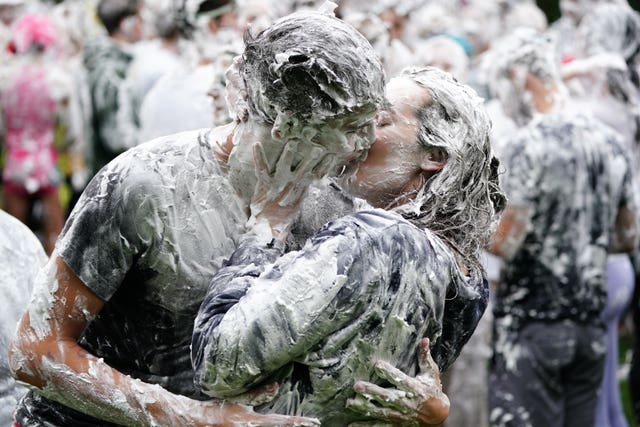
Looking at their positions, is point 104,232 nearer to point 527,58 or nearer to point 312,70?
point 312,70

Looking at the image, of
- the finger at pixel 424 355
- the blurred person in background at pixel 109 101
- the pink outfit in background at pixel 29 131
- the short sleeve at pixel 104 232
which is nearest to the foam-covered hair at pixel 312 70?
the short sleeve at pixel 104 232

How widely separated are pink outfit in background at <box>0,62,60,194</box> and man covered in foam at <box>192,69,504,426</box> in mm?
6918

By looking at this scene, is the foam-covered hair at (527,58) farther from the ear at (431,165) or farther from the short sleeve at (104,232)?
the short sleeve at (104,232)

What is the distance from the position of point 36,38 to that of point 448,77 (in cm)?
684

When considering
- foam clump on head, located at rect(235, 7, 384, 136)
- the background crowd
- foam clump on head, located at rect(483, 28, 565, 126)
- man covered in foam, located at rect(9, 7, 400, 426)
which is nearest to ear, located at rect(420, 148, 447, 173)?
man covered in foam, located at rect(9, 7, 400, 426)

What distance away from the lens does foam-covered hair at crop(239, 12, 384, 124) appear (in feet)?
8.20

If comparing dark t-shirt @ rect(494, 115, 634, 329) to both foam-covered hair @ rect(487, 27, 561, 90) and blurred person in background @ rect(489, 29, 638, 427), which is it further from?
foam-covered hair @ rect(487, 27, 561, 90)

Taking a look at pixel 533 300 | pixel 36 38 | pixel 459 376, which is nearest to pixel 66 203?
pixel 36 38

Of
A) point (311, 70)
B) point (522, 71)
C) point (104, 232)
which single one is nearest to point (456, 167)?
point (311, 70)

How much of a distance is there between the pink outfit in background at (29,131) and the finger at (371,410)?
23.7 ft

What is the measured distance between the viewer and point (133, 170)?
275cm

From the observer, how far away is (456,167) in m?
2.92

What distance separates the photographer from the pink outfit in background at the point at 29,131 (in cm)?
942

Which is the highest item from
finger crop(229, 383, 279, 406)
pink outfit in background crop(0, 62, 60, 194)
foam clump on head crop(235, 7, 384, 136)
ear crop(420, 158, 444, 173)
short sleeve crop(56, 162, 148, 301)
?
foam clump on head crop(235, 7, 384, 136)
